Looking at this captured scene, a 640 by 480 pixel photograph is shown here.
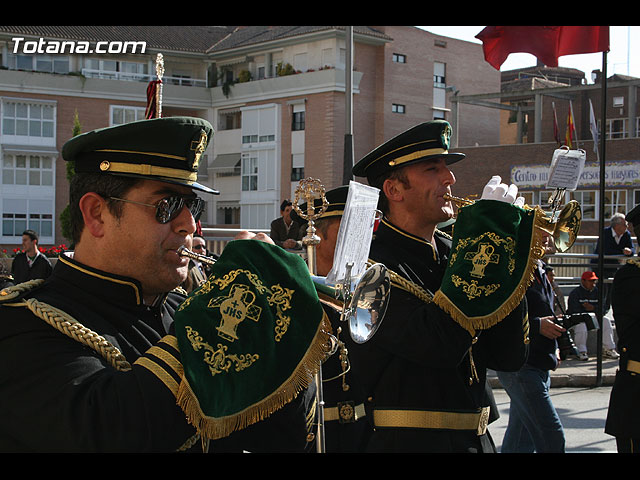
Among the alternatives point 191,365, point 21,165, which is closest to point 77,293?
point 191,365

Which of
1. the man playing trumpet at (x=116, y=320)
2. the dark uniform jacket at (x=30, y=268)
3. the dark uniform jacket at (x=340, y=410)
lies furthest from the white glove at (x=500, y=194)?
the dark uniform jacket at (x=30, y=268)

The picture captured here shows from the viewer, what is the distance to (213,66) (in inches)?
2036

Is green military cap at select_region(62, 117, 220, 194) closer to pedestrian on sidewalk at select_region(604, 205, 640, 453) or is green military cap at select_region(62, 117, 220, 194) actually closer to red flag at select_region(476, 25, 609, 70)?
pedestrian on sidewalk at select_region(604, 205, 640, 453)

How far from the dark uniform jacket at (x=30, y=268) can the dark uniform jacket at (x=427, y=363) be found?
8666mm

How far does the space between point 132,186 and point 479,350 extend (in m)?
1.82

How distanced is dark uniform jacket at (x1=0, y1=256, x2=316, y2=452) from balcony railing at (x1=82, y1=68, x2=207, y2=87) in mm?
48944

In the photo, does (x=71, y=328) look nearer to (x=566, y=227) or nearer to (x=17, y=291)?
(x=17, y=291)

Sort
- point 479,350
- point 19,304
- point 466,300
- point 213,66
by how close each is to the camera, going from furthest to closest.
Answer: point 213,66
point 479,350
point 466,300
point 19,304

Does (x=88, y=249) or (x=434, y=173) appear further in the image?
(x=434, y=173)

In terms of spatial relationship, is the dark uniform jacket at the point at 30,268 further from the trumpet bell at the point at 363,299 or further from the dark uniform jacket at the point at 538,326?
the trumpet bell at the point at 363,299

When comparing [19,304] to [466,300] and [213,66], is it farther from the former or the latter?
[213,66]

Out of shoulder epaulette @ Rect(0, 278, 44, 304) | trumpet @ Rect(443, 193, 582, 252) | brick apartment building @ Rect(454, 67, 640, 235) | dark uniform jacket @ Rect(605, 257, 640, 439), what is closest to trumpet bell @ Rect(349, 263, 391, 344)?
shoulder epaulette @ Rect(0, 278, 44, 304)

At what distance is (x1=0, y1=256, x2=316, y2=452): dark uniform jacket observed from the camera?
201 cm

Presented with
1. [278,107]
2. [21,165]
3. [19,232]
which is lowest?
[19,232]
